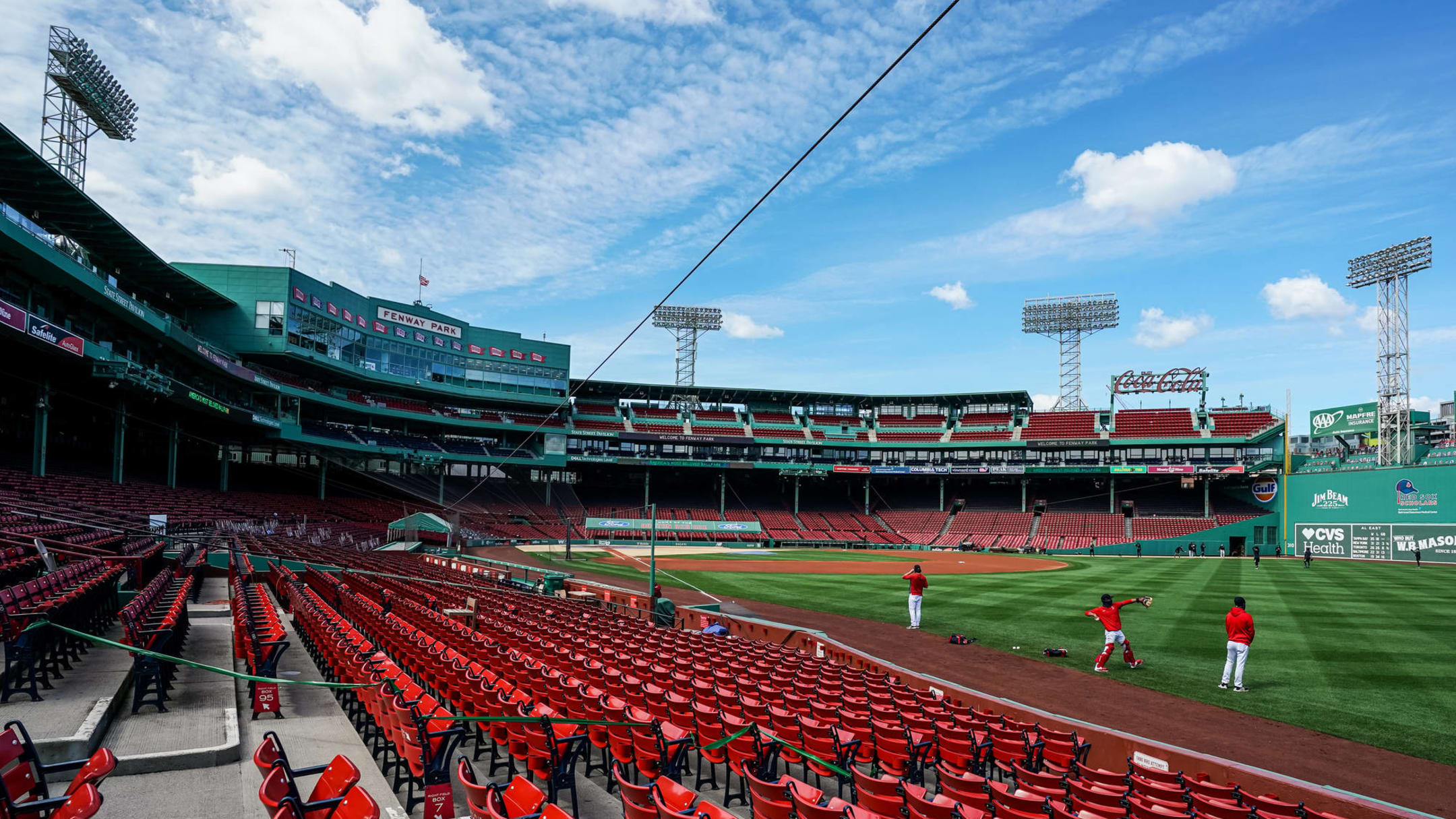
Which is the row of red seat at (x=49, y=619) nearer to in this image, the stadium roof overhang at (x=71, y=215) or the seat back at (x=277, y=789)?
the seat back at (x=277, y=789)

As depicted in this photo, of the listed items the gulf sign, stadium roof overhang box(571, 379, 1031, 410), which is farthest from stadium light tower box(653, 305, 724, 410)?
the gulf sign

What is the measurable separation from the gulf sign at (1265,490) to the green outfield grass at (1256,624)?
17.6 m

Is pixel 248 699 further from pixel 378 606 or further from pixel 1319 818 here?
pixel 1319 818

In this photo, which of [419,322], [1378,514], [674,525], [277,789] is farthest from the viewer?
[674,525]

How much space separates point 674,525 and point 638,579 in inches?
1289

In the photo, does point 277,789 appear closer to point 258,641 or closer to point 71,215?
point 258,641

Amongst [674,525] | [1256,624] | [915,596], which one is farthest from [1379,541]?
[674,525]

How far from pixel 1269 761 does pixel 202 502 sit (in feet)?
135

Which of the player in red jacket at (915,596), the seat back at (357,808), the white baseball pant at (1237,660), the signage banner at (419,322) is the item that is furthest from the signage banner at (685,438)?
the seat back at (357,808)

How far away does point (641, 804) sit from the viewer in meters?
5.74

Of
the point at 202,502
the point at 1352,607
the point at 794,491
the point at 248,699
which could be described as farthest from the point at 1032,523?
the point at 248,699

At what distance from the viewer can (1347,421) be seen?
57.1 meters

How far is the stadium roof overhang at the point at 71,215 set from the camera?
2719cm

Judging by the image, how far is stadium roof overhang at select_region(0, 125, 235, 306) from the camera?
27.2m
